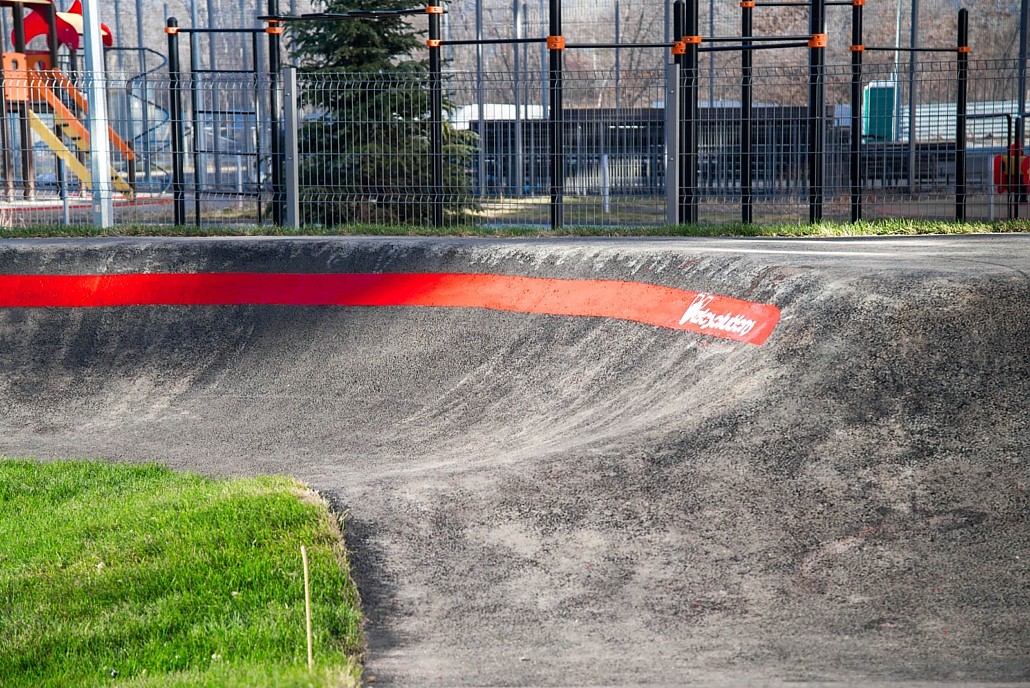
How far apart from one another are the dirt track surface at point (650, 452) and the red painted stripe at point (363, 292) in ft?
0.76

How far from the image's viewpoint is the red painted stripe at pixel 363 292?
995cm

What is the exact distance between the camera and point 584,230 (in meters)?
14.2

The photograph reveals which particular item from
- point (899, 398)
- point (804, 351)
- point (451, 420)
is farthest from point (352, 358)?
point (899, 398)

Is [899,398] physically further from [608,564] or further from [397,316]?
[397,316]

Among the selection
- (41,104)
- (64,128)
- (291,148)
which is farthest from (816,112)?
(41,104)

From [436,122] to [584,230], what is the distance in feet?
7.74

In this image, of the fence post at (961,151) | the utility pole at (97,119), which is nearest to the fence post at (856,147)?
the fence post at (961,151)

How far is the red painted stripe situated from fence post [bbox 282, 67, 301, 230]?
283 cm

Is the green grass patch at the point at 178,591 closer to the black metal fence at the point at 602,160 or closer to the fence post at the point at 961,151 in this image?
the black metal fence at the point at 602,160

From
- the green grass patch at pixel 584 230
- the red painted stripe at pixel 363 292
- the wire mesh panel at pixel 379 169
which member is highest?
the wire mesh panel at pixel 379 169

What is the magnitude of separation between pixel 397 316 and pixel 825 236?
5319 mm

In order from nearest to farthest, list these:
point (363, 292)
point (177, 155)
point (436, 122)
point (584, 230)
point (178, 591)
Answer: point (178, 591) < point (363, 292) < point (584, 230) < point (436, 122) < point (177, 155)

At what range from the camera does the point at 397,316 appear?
440 inches

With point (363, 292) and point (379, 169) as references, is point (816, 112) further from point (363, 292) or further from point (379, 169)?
point (363, 292)
